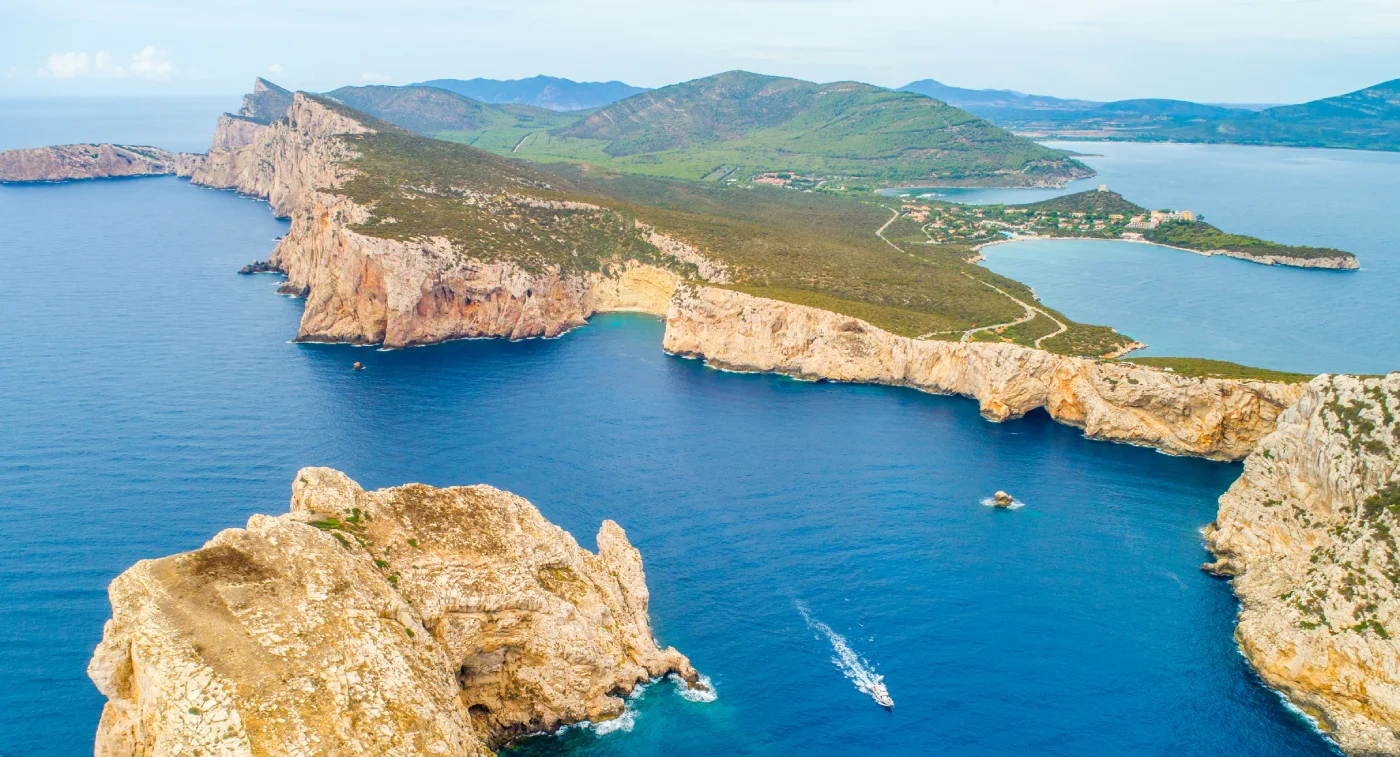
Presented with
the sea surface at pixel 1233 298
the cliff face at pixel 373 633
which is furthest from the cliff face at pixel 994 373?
the cliff face at pixel 373 633

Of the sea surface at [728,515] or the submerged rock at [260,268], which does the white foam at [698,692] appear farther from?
the submerged rock at [260,268]

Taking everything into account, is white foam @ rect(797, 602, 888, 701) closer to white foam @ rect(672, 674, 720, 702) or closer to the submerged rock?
white foam @ rect(672, 674, 720, 702)

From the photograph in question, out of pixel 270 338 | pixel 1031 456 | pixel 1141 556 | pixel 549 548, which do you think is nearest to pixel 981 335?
pixel 1031 456

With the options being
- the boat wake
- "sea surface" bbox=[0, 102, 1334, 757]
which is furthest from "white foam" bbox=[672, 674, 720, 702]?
the boat wake

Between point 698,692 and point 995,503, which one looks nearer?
point 698,692

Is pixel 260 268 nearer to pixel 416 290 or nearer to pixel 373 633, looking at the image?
pixel 416 290

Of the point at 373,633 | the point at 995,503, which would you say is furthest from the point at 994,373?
the point at 373,633

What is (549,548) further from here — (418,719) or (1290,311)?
(1290,311)
